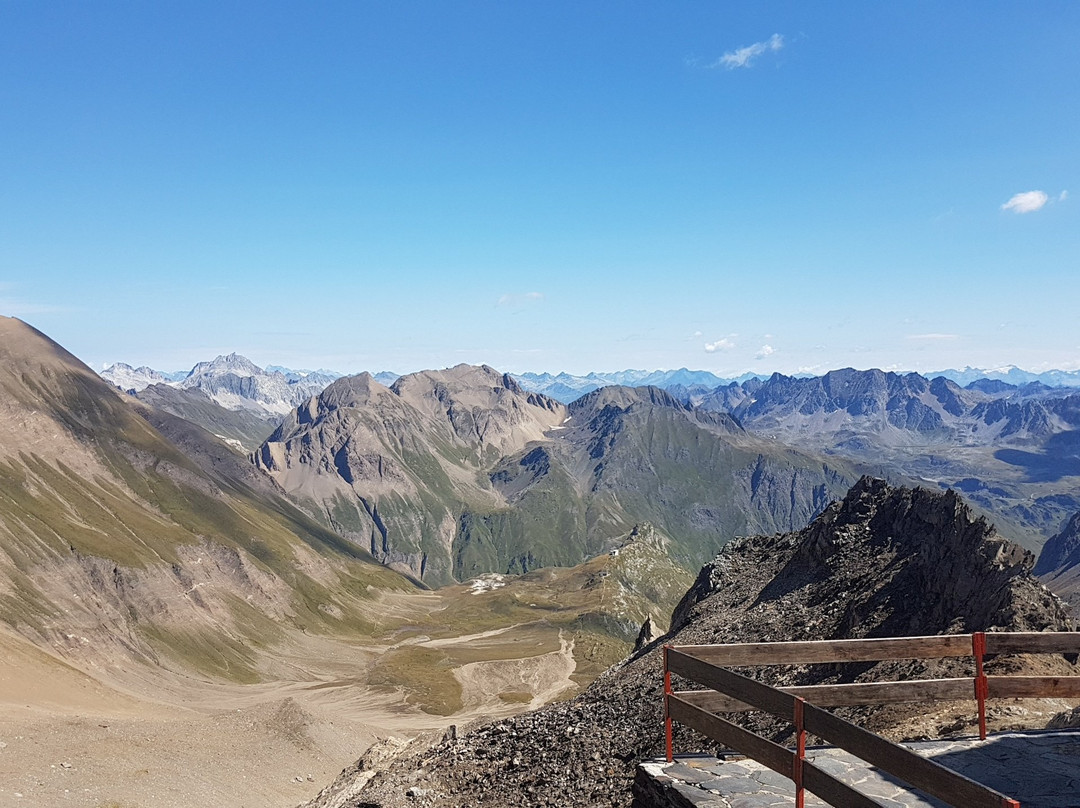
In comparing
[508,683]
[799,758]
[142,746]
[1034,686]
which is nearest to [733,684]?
[799,758]

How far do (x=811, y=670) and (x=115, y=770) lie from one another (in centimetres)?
5249

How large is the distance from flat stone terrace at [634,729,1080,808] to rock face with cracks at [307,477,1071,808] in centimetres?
499

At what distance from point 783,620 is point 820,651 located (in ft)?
86.6

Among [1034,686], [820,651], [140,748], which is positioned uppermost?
[820,651]

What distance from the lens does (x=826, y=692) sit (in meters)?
12.3

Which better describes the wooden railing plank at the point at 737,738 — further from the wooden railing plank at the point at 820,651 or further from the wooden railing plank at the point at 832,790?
the wooden railing plank at the point at 820,651

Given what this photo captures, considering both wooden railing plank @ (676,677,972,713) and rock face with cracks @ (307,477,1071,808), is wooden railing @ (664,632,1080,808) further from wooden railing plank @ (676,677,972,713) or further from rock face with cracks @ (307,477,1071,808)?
rock face with cracks @ (307,477,1071,808)

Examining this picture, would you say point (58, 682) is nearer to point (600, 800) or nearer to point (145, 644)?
point (145, 644)

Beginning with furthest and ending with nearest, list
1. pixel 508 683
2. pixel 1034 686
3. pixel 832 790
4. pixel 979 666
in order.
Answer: pixel 508 683 < pixel 1034 686 < pixel 979 666 < pixel 832 790

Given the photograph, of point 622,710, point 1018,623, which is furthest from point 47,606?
point 1018,623

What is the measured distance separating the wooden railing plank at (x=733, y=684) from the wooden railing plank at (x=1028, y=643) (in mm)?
5682

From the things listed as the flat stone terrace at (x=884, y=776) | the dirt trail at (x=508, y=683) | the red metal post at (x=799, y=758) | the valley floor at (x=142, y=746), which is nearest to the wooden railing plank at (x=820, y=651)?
the flat stone terrace at (x=884, y=776)

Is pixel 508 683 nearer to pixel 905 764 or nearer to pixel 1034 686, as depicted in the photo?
→ pixel 1034 686

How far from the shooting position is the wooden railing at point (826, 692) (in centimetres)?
916
